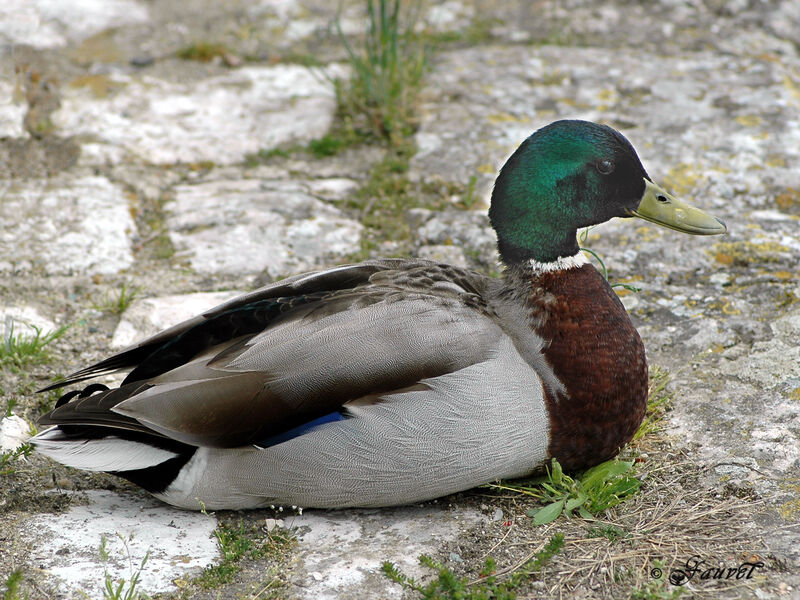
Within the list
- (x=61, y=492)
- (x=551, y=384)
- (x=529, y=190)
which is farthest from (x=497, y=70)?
(x=61, y=492)

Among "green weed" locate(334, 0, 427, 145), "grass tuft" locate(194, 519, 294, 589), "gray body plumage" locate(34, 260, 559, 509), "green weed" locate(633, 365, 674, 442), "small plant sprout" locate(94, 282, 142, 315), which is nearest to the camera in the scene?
"grass tuft" locate(194, 519, 294, 589)

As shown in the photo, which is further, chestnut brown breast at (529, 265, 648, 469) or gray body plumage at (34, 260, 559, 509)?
chestnut brown breast at (529, 265, 648, 469)

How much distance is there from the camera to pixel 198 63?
5805 millimetres

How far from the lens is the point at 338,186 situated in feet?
15.6

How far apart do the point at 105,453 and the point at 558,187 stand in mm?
1651

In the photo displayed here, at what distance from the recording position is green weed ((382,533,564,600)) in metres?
2.45

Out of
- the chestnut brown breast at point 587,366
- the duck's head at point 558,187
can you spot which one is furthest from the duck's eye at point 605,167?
the chestnut brown breast at point 587,366

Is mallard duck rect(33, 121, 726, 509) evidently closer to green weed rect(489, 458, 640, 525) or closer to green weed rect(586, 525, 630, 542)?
green weed rect(489, 458, 640, 525)

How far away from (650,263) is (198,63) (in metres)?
3.17

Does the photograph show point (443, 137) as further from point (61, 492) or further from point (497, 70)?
point (61, 492)

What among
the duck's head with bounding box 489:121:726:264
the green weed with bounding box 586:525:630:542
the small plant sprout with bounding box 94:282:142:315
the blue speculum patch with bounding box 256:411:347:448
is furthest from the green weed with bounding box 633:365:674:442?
the small plant sprout with bounding box 94:282:142:315

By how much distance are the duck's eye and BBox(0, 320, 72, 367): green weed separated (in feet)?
6.84

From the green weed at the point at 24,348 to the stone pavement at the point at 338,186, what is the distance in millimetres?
78

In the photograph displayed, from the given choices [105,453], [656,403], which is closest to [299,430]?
[105,453]
